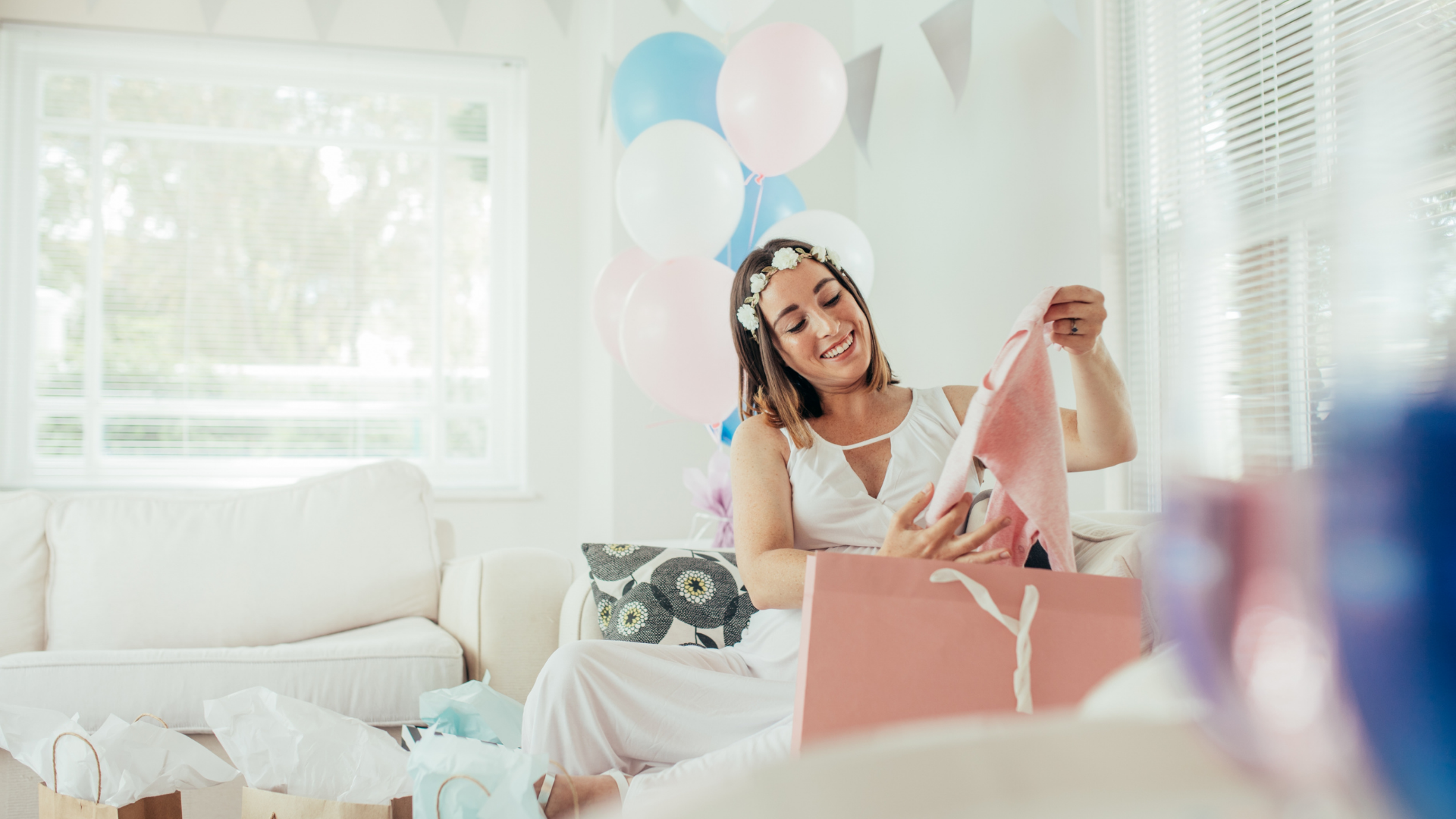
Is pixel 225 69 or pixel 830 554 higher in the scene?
pixel 225 69

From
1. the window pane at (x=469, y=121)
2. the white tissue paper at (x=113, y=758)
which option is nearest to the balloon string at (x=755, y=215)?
the white tissue paper at (x=113, y=758)

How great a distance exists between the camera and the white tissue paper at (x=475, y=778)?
0.94 meters

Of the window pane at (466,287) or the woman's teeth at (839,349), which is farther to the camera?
the window pane at (466,287)

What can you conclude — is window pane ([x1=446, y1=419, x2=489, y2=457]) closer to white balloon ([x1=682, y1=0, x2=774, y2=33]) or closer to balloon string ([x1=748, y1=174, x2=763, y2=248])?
balloon string ([x1=748, y1=174, x2=763, y2=248])

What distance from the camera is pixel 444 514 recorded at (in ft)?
11.8

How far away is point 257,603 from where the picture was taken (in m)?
2.03

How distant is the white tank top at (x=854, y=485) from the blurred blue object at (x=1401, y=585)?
3.78 feet

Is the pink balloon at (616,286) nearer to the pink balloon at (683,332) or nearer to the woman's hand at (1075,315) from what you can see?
the pink balloon at (683,332)

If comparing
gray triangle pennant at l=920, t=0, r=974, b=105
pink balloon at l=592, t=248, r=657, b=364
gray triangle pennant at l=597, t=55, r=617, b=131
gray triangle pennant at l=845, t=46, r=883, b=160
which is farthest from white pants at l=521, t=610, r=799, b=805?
gray triangle pennant at l=597, t=55, r=617, b=131

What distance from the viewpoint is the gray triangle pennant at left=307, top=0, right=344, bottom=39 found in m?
3.58

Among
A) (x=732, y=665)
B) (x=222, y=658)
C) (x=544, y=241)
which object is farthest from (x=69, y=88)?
(x=732, y=665)

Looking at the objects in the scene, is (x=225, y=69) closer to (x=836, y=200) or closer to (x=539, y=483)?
(x=539, y=483)

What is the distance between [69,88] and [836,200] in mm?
2986

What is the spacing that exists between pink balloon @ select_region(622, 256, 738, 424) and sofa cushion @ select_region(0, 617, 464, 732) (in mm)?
741
